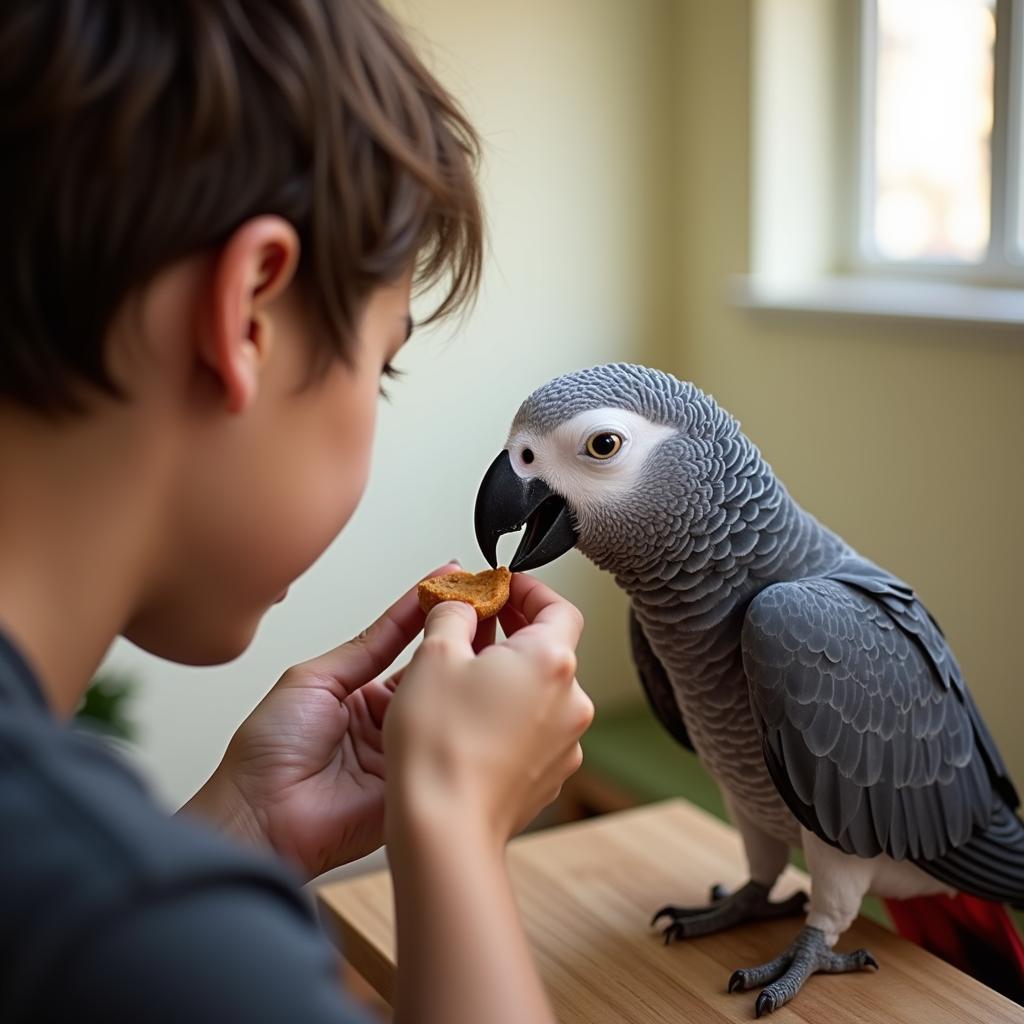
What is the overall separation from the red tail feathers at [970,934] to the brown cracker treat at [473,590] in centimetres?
40

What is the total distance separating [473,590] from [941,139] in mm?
1307

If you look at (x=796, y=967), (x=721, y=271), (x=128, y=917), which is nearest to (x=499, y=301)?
(x=721, y=271)

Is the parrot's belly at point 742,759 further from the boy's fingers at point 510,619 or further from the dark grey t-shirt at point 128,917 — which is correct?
the dark grey t-shirt at point 128,917

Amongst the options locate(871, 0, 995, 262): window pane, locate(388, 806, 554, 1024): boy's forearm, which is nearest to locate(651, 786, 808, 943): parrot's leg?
locate(388, 806, 554, 1024): boy's forearm

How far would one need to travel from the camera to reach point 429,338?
5.83ft

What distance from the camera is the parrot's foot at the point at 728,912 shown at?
0.84 metres

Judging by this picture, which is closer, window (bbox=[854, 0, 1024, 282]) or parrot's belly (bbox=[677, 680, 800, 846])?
parrot's belly (bbox=[677, 680, 800, 846])

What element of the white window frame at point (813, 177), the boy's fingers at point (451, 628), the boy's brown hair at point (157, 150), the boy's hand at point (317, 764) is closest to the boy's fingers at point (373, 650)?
the boy's hand at point (317, 764)

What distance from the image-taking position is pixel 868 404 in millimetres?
1630

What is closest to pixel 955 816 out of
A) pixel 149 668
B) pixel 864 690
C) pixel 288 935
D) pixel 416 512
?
pixel 864 690

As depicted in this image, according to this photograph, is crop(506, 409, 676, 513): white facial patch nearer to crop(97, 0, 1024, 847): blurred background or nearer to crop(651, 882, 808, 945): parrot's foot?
crop(651, 882, 808, 945): parrot's foot

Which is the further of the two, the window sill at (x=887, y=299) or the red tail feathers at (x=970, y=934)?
the window sill at (x=887, y=299)

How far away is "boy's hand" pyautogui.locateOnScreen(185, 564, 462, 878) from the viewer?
731 millimetres

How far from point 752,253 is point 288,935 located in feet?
5.24
